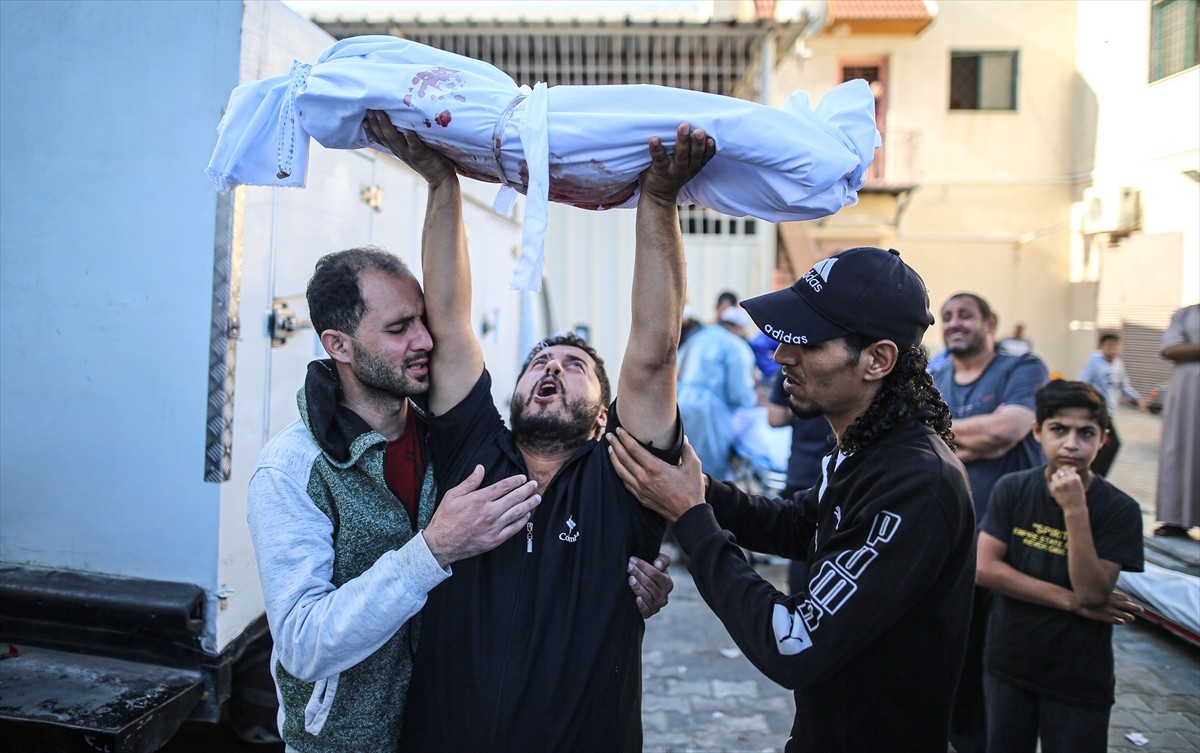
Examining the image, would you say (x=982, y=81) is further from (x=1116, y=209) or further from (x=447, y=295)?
(x=447, y=295)

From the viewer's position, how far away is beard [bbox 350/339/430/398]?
208cm

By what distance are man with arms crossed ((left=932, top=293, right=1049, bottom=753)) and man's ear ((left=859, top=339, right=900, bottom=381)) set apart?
7.32 feet

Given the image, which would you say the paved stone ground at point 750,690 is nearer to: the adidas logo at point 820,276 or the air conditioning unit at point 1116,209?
the air conditioning unit at point 1116,209

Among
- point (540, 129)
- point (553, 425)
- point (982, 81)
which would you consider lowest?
point (553, 425)

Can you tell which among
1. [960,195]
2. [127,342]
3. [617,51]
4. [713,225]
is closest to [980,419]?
[127,342]

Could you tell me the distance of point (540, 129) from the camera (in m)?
1.74

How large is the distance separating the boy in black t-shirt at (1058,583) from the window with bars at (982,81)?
4.92 metres

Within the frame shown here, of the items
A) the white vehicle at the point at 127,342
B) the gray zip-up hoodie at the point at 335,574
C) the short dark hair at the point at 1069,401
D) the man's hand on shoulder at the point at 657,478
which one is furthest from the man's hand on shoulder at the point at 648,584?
the short dark hair at the point at 1069,401

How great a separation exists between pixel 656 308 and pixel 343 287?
84cm

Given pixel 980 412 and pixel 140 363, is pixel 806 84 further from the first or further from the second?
pixel 140 363

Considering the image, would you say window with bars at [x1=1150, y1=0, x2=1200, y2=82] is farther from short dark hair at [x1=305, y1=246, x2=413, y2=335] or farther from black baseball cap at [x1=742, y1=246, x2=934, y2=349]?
short dark hair at [x1=305, y1=246, x2=413, y2=335]

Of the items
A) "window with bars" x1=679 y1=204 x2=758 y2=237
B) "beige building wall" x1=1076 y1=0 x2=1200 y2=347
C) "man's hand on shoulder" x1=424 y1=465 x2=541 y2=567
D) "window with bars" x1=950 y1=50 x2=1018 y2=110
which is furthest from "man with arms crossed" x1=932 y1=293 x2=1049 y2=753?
"window with bars" x1=679 y1=204 x2=758 y2=237

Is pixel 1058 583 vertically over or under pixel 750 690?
over

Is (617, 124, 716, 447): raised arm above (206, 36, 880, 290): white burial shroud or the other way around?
the other way around
